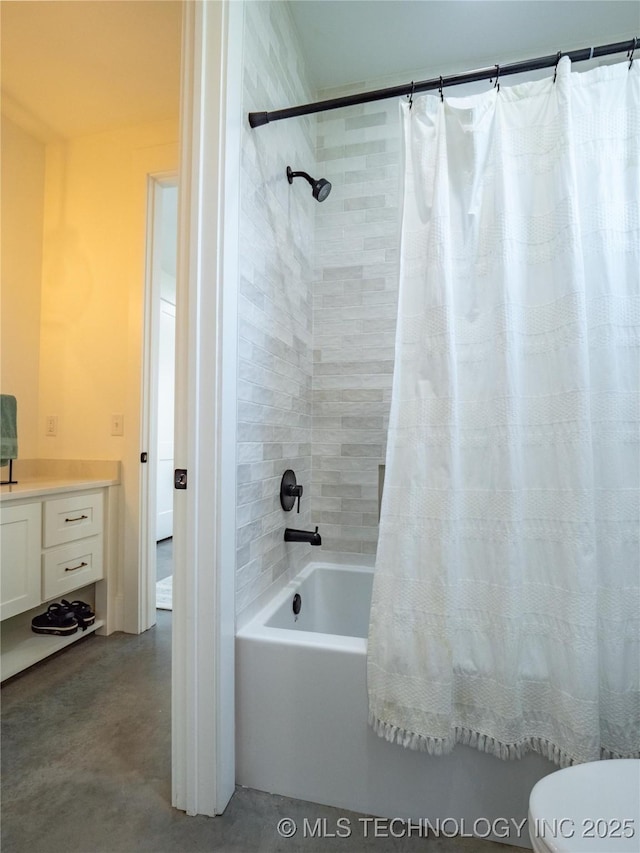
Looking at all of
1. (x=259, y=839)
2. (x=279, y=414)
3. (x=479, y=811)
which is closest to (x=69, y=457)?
(x=279, y=414)

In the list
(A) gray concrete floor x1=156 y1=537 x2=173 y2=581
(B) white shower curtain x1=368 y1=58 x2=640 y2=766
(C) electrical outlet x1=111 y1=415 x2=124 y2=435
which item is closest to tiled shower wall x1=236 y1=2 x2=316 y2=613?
(B) white shower curtain x1=368 y1=58 x2=640 y2=766

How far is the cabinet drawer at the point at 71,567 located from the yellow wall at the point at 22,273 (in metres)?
0.70

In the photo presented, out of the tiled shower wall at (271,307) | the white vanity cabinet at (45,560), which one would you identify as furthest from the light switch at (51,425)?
the tiled shower wall at (271,307)

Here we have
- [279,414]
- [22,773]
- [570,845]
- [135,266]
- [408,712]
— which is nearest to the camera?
[570,845]

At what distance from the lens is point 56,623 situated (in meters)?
2.07

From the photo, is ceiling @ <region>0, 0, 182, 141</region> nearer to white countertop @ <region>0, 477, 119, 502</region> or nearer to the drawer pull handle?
white countertop @ <region>0, 477, 119, 502</region>

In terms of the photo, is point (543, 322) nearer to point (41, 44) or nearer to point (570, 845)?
point (570, 845)

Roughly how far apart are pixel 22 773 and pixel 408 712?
3.94 ft

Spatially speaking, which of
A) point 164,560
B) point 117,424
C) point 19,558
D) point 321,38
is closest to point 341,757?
point 19,558

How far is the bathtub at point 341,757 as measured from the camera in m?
1.11

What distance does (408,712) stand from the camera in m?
1.10

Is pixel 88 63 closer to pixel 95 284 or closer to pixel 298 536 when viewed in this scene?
pixel 95 284

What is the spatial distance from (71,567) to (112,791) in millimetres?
1112

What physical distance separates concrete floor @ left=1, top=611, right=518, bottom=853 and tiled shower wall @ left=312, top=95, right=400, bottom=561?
1.01 m
